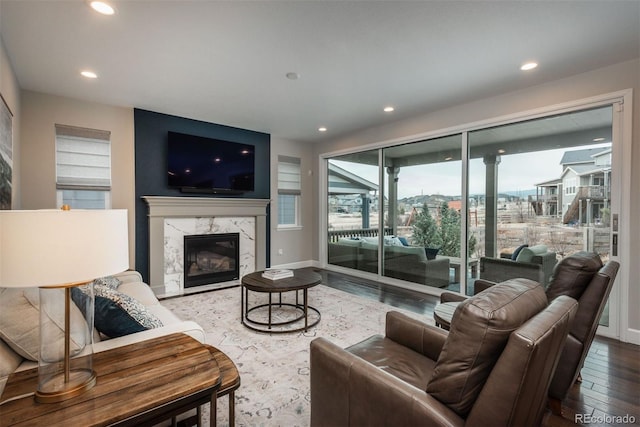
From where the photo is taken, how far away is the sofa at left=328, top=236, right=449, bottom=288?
14.3 ft

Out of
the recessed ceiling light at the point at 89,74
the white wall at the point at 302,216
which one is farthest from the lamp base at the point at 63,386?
the white wall at the point at 302,216

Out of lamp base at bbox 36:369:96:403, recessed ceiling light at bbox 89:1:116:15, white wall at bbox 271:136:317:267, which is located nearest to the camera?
lamp base at bbox 36:369:96:403

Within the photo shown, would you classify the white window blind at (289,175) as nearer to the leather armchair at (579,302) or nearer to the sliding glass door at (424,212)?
the sliding glass door at (424,212)

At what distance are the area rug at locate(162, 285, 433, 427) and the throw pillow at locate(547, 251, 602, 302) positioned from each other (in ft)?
5.47

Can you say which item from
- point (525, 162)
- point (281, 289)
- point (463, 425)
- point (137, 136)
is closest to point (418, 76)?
point (525, 162)

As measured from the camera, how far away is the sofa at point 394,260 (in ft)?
14.3

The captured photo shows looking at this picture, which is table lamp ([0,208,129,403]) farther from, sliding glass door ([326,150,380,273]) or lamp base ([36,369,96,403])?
sliding glass door ([326,150,380,273])

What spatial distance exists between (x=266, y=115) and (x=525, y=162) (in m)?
3.46

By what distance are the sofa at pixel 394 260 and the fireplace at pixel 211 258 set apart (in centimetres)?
199

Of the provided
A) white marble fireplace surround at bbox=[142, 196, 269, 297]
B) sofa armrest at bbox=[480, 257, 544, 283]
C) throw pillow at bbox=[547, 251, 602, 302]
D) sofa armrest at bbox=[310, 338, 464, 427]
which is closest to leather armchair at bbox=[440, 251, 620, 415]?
throw pillow at bbox=[547, 251, 602, 302]

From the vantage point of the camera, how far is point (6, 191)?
2.49 metres

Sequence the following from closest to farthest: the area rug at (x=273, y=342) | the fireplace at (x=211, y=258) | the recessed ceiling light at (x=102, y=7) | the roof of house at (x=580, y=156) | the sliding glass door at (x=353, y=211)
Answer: the area rug at (x=273, y=342), the recessed ceiling light at (x=102, y=7), the roof of house at (x=580, y=156), the fireplace at (x=211, y=258), the sliding glass door at (x=353, y=211)

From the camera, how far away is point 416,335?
1.71 m

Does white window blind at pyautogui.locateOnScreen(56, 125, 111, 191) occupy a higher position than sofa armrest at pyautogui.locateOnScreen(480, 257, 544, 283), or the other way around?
white window blind at pyautogui.locateOnScreen(56, 125, 111, 191)
